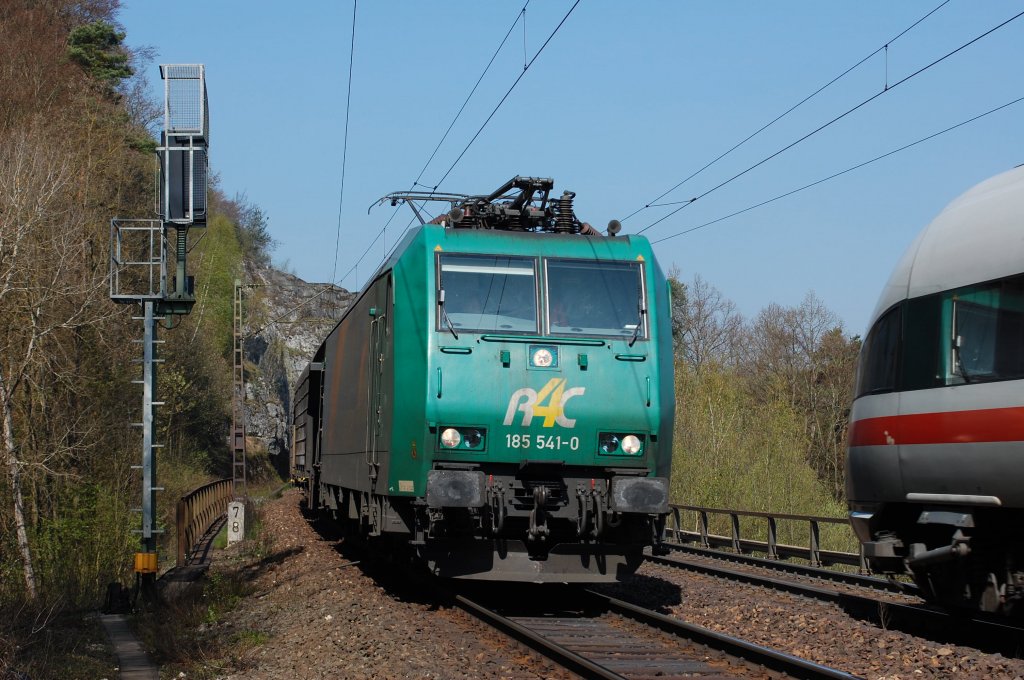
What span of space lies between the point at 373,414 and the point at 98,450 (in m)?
13.6

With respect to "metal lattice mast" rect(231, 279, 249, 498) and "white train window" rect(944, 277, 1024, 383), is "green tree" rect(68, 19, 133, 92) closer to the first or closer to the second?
"metal lattice mast" rect(231, 279, 249, 498)

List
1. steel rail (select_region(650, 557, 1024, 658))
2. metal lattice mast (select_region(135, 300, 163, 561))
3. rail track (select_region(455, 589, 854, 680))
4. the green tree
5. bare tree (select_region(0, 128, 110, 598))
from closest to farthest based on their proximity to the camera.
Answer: rail track (select_region(455, 589, 854, 680)) → steel rail (select_region(650, 557, 1024, 658)) → metal lattice mast (select_region(135, 300, 163, 561)) → bare tree (select_region(0, 128, 110, 598)) → the green tree

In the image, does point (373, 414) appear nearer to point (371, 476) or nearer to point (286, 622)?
point (371, 476)

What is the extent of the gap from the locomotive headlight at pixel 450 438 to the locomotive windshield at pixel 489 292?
1.02 m

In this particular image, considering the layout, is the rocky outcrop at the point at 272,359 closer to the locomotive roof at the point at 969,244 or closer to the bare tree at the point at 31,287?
the bare tree at the point at 31,287

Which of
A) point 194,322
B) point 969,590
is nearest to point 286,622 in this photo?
point 969,590

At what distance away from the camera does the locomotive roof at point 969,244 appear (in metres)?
8.76

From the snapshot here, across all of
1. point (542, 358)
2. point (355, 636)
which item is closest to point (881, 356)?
point (542, 358)

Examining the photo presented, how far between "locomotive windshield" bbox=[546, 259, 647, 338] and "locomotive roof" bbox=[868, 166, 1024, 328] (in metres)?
2.46

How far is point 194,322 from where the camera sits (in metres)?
42.8

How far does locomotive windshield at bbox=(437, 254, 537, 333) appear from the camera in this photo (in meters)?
10.5

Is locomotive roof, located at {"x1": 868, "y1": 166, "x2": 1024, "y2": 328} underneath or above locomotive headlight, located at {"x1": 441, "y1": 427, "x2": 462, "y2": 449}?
above

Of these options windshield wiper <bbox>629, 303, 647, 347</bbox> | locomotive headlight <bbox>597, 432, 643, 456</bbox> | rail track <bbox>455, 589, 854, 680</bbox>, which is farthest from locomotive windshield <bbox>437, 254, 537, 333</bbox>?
rail track <bbox>455, 589, 854, 680</bbox>

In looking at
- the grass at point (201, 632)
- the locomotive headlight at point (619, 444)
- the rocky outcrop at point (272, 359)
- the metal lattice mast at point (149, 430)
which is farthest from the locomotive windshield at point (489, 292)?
the rocky outcrop at point (272, 359)
